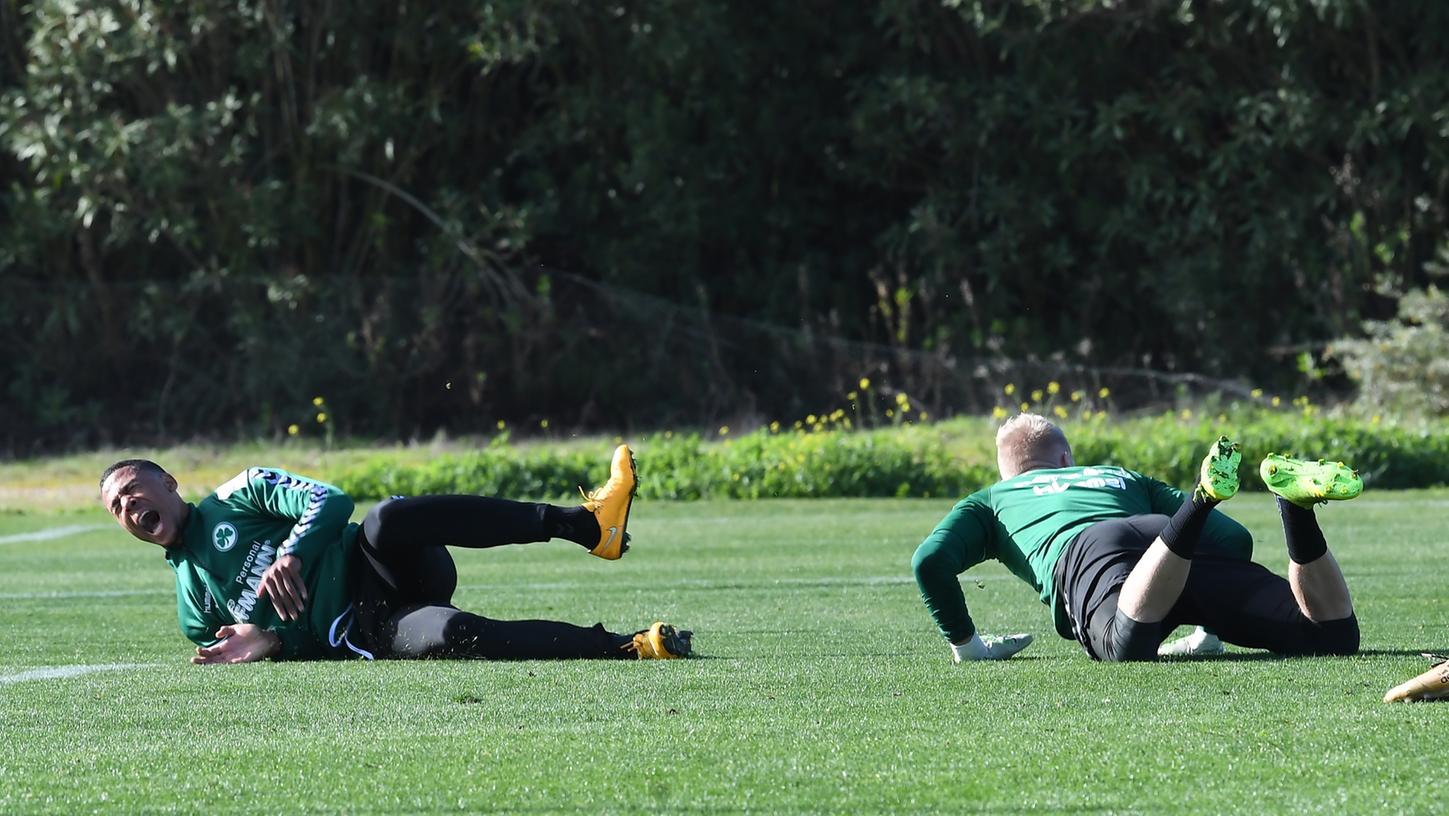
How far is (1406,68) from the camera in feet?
79.9

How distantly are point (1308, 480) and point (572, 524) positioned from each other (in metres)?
2.43

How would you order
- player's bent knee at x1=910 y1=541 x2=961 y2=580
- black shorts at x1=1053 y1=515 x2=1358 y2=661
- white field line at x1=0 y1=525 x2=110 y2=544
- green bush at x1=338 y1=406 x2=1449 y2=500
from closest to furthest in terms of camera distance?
black shorts at x1=1053 y1=515 x2=1358 y2=661
player's bent knee at x1=910 y1=541 x2=961 y2=580
white field line at x1=0 y1=525 x2=110 y2=544
green bush at x1=338 y1=406 x2=1449 y2=500

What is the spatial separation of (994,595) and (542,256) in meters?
16.8

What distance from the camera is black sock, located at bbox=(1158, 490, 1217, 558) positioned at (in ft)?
20.7

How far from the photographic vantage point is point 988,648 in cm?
704

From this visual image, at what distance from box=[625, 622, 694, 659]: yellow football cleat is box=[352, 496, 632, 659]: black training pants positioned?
6 centimetres

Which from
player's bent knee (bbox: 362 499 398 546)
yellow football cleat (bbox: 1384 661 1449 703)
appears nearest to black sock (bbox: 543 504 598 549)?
player's bent knee (bbox: 362 499 398 546)

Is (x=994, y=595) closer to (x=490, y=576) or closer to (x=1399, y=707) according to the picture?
(x=490, y=576)

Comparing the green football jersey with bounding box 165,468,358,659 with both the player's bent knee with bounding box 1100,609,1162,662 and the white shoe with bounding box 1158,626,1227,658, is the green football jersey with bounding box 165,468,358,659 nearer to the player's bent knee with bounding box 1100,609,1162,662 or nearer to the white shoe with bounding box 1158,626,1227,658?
the player's bent knee with bounding box 1100,609,1162,662

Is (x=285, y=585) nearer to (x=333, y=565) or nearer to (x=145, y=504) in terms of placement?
(x=333, y=565)

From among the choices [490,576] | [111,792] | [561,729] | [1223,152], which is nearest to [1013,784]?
[561,729]

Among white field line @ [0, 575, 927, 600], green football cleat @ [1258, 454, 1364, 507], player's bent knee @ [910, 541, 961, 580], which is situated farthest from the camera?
white field line @ [0, 575, 927, 600]

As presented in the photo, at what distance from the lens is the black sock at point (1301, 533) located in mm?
6445

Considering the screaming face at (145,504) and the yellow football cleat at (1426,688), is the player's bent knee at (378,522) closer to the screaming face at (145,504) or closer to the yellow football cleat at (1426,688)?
the screaming face at (145,504)
